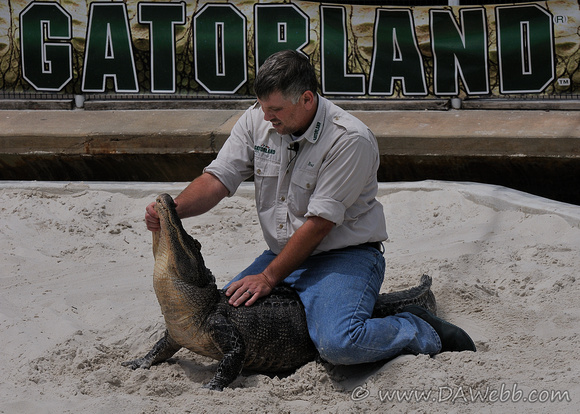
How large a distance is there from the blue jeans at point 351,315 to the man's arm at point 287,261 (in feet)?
0.50

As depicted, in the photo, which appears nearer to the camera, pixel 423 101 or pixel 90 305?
pixel 90 305

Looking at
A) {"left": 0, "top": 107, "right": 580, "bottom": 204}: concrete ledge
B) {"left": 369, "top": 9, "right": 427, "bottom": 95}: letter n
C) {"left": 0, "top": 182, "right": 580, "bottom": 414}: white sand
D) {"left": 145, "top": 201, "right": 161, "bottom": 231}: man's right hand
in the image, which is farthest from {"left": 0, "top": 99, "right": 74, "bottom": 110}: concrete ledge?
{"left": 145, "top": 201, "right": 161, "bottom": 231}: man's right hand

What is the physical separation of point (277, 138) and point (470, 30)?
385 cm

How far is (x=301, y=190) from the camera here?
3219 millimetres

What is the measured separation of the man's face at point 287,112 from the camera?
3.02 metres

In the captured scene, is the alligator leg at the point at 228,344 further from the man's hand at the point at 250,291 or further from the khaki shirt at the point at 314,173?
the khaki shirt at the point at 314,173

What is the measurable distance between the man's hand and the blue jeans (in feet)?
0.59

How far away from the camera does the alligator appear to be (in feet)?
9.82

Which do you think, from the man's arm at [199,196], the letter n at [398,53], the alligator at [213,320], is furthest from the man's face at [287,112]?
the letter n at [398,53]

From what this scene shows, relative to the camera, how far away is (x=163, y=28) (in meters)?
6.84

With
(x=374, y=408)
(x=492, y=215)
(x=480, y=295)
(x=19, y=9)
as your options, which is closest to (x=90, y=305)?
(x=374, y=408)

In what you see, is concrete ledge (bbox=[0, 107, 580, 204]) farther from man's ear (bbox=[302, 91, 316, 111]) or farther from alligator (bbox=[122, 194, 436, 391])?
alligator (bbox=[122, 194, 436, 391])

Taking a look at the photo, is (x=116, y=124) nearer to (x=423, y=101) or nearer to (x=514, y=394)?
(x=423, y=101)

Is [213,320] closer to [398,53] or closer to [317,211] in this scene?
[317,211]
